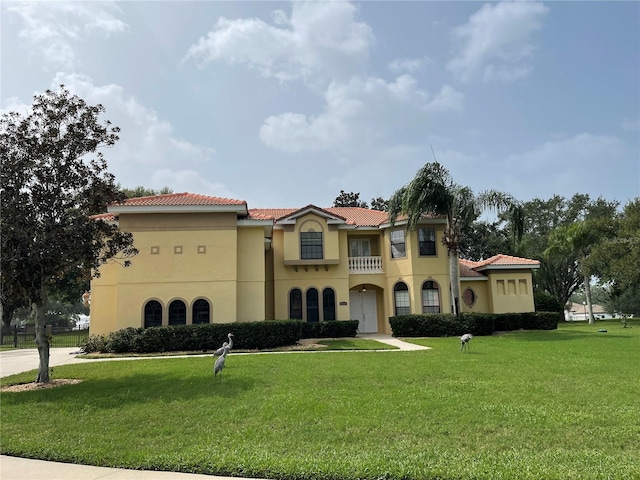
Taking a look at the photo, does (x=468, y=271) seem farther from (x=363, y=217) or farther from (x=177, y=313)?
(x=177, y=313)

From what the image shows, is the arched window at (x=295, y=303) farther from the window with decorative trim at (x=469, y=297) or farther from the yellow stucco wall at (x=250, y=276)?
the window with decorative trim at (x=469, y=297)

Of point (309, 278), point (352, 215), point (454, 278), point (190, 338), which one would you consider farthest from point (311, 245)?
point (190, 338)

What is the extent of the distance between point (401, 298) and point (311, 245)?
6.03 meters

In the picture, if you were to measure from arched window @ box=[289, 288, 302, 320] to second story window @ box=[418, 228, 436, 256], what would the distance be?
7454mm

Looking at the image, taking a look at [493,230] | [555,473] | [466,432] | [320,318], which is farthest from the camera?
[493,230]

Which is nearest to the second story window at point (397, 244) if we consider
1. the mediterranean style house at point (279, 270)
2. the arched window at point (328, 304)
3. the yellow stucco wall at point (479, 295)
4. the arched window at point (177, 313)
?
the mediterranean style house at point (279, 270)

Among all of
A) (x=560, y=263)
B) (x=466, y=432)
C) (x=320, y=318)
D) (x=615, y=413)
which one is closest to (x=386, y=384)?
Answer: (x=466, y=432)

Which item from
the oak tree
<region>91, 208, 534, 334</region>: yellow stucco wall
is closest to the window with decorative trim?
<region>91, 208, 534, 334</region>: yellow stucco wall

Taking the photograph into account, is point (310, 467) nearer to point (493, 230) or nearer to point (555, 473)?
point (555, 473)

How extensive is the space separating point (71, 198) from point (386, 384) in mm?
9526

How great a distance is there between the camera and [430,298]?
82.6 feet

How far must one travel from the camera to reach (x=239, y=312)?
21.6 meters

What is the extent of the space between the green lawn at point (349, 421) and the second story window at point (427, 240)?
13.2m

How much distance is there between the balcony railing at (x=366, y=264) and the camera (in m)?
26.3
